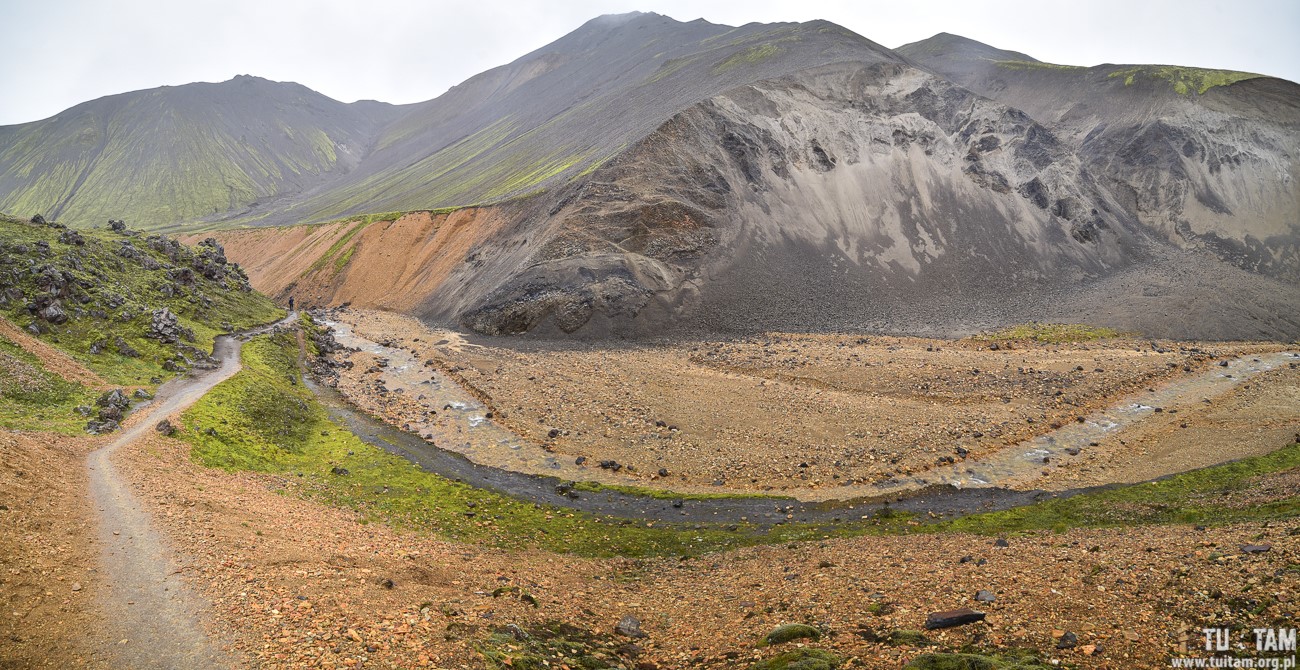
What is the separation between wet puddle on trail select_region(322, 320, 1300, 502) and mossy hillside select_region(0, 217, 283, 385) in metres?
15.1

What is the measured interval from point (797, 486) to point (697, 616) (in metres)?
12.7

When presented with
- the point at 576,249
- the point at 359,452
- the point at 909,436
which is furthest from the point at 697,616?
the point at 576,249

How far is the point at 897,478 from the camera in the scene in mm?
29000

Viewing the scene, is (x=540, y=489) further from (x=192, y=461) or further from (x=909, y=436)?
(x=909, y=436)

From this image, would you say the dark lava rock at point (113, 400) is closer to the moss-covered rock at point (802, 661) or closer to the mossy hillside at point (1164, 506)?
the moss-covered rock at point (802, 661)

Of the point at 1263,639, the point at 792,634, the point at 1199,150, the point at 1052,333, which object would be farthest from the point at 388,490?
the point at 1199,150

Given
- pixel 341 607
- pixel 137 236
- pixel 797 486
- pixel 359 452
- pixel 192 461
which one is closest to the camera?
pixel 341 607

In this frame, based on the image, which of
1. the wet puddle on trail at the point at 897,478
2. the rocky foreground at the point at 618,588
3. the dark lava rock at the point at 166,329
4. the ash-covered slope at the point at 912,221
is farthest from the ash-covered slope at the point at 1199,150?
the dark lava rock at the point at 166,329

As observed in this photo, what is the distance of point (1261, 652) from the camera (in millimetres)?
10156

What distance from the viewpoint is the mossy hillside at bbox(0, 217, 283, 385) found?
36500mm

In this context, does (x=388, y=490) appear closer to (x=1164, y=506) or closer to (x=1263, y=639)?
(x=1263, y=639)

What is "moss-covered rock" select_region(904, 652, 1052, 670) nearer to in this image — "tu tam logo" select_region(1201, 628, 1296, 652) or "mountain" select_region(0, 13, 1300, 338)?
"tu tam logo" select_region(1201, 628, 1296, 652)

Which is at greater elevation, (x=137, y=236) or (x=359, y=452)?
(x=137, y=236)

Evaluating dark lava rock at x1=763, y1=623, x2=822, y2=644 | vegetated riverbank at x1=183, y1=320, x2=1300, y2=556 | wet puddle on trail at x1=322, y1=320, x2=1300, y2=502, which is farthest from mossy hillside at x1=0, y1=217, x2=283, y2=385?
dark lava rock at x1=763, y1=623, x2=822, y2=644
